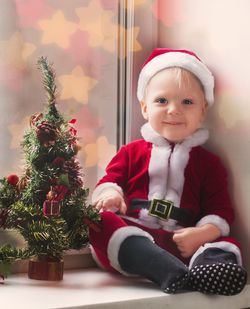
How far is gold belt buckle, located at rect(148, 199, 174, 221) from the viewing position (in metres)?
1.43

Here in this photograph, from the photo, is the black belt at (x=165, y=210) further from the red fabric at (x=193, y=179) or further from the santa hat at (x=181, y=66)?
the santa hat at (x=181, y=66)

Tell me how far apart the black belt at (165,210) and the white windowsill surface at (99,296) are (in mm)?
162

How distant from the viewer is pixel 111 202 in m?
1.41

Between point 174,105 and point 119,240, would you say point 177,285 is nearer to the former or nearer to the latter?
point 119,240

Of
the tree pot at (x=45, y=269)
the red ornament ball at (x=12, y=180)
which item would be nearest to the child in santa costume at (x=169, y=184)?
the tree pot at (x=45, y=269)

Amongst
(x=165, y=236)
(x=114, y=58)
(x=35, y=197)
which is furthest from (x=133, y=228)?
(x=114, y=58)

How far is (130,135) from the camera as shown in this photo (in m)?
1.68

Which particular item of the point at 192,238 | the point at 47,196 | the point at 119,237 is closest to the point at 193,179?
the point at 192,238

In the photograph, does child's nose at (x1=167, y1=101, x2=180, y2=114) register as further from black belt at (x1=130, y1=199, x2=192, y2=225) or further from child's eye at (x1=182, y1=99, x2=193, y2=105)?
black belt at (x1=130, y1=199, x2=192, y2=225)

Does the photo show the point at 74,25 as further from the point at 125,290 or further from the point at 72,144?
the point at 125,290

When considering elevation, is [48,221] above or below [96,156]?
below

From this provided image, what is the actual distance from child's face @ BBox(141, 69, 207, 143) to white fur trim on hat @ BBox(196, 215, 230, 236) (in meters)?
0.21

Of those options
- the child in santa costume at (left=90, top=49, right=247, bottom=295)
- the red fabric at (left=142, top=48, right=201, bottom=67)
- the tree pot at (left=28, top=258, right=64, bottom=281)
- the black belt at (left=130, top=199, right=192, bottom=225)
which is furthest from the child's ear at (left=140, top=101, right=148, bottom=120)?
the tree pot at (left=28, top=258, right=64, bottom=281)

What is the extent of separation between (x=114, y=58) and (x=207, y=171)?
42 centimetres
